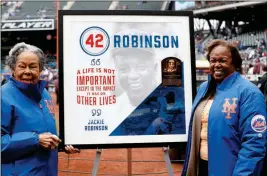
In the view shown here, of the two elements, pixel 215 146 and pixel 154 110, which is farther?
pixel 154 110

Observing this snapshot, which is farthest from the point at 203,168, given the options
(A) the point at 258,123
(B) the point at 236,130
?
(A) the point at 258,123

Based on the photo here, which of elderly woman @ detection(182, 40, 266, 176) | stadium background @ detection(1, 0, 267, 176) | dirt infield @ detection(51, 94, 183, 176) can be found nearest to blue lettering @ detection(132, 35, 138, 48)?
elderly woman @ detection(182, 40, 266, 176)

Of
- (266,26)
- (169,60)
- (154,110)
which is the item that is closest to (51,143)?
(154,110)

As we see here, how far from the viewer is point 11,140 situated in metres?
2.52

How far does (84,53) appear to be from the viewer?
3156 millimetres

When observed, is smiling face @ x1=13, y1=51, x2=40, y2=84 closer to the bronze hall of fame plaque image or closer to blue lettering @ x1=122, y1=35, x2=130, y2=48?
blue lettering @ x1=122, y1=35, x2=130, y2=48

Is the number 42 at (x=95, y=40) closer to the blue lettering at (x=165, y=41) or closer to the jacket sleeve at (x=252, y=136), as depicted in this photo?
the blue lettering at (x=165, y=41)

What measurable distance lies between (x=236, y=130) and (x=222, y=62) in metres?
0.45

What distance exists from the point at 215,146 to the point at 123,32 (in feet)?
3.61

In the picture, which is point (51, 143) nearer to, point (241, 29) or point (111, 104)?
point (111, 104)

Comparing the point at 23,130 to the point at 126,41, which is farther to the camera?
the point at 126,41

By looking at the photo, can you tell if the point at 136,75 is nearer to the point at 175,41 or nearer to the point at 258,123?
the point at 175,41

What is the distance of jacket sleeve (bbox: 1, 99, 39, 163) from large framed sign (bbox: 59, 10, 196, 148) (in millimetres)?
551

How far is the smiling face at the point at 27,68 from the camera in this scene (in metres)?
2.66
